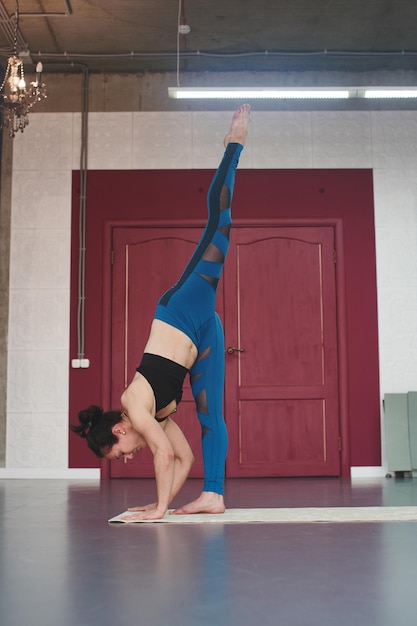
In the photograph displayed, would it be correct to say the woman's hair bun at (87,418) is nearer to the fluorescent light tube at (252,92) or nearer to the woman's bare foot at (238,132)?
the woman's bare foot at (238,132)

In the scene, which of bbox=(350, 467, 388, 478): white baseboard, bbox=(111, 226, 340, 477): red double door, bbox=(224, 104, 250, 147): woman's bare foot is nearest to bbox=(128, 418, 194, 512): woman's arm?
bbox=(224, 104, 250, 147): woman's bare foot

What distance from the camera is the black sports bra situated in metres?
3.39

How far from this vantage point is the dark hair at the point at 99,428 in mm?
3348

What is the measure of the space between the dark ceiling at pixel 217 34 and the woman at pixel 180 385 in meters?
2.75

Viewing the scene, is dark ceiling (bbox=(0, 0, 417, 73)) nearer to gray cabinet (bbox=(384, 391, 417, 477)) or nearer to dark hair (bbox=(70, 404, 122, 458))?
gray cabinet (bbox=(384, 391, 417, 477))

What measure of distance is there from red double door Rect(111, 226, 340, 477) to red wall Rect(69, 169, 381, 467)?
Result: 140 millimetres

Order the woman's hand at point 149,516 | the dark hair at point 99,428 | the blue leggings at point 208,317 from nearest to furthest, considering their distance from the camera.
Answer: the woman's hand at point 149,516 < the dark hair at point 99,428 < the blue leggings at point 208,317

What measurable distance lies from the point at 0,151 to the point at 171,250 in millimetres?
1900

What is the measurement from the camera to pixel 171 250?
258 inches

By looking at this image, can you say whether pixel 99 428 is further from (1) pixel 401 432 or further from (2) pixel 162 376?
(1) pixel 401 432

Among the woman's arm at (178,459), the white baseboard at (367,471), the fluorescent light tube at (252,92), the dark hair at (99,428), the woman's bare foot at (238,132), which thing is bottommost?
the white baseboard at (367,471)

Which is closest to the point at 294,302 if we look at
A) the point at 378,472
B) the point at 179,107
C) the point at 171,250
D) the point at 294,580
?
the point at 171,250

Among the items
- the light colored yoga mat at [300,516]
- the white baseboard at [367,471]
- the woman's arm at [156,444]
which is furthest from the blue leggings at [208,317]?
the white baseboard at [367,471]

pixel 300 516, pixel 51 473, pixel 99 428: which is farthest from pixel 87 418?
pixel 51 473
